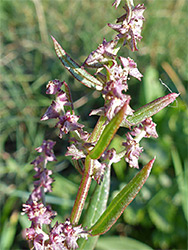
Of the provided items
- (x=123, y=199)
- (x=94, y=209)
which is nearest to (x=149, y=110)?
(x=123, y=199)

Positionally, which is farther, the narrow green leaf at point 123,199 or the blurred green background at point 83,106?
the blurred green background at point 83,106

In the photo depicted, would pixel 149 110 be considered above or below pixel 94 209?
above

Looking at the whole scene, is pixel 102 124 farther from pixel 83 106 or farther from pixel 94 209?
pixel 83 106

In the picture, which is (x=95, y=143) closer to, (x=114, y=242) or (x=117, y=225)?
(x=114, y=242)

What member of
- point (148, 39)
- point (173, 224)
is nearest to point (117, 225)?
point (173, 224)

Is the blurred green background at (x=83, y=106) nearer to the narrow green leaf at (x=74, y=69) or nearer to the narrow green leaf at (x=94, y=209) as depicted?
the narrow green leaf at (x=94, y=209)

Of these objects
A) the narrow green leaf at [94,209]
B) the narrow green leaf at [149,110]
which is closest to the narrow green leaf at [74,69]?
the narrow green leaf at [149,110]

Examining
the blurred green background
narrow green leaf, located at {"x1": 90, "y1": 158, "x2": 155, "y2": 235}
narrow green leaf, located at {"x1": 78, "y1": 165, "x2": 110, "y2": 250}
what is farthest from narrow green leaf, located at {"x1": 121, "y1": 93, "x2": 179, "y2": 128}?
the blurred green background
